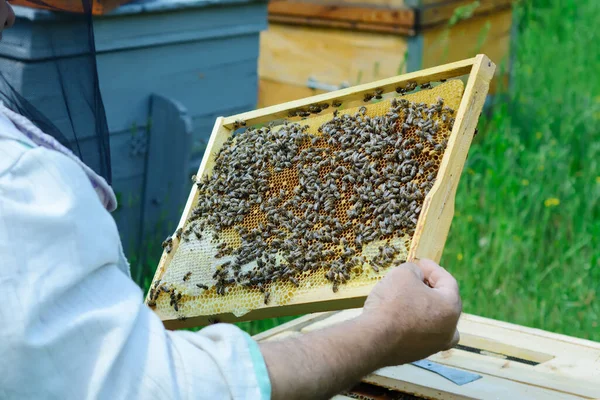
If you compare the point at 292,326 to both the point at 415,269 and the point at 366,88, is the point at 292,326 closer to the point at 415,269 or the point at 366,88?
the point at 366,88

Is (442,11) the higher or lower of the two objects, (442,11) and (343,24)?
the higher

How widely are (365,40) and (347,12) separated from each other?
246 millimetres

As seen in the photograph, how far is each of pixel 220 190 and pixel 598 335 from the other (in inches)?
83.3

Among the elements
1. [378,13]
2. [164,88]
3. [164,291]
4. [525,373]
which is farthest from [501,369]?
[378,13]

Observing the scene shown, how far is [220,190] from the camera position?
Result: 227 cm

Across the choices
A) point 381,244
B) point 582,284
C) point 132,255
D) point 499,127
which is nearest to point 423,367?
point 381,244

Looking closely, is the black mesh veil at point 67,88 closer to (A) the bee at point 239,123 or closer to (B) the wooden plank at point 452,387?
(A) the bee at point 239,123

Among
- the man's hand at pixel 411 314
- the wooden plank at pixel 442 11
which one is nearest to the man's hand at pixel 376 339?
the man's hand at pixel 411 314

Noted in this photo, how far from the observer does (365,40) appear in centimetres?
536

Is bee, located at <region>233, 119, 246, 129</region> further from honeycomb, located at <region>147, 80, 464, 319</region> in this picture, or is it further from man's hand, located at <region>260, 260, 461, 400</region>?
man's hand, located at <region>260, 260, 461, 400</region>

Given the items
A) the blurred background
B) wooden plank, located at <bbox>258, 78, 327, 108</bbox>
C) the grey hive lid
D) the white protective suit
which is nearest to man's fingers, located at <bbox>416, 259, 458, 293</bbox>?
the white protective suit

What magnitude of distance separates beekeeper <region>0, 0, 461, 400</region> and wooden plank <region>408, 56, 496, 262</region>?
527mm

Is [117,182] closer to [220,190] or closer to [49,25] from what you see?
[220,190]

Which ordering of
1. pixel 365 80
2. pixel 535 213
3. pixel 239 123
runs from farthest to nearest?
1. pixel 365 80
2. pixel 535 213
3. pixel 239 123
